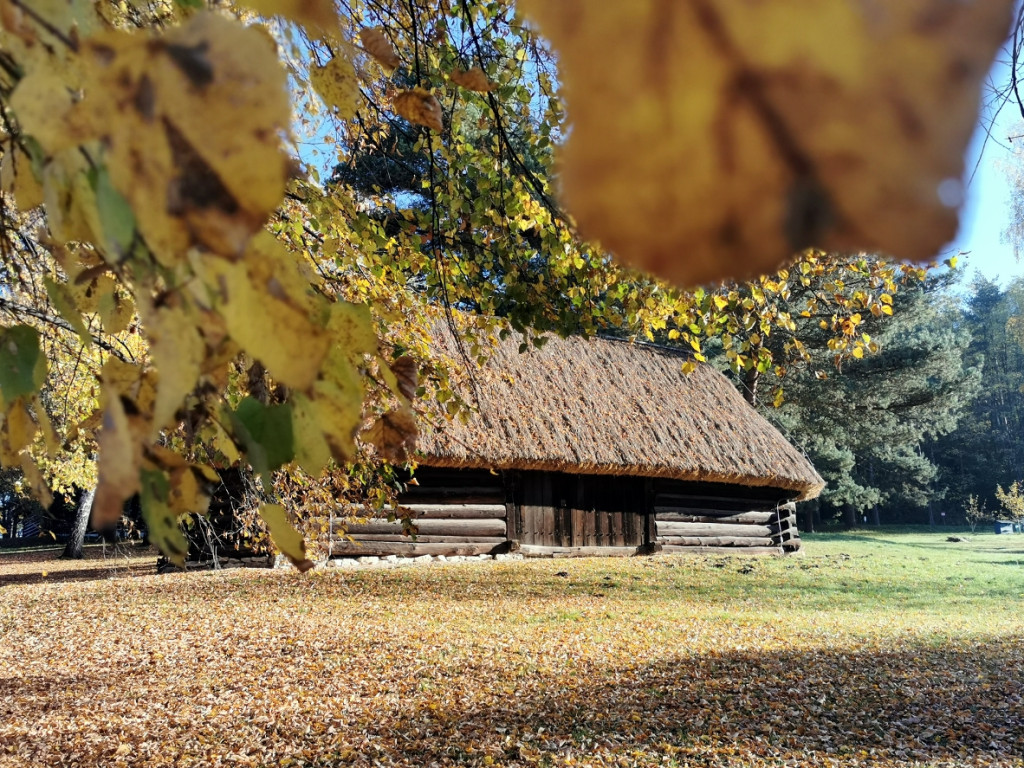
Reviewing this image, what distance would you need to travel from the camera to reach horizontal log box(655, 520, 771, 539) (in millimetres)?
14888

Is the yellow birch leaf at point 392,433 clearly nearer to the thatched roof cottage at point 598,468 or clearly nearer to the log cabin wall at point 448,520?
the thatched roof cottage at point 598,468

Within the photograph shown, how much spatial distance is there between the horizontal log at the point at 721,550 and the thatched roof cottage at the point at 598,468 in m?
0.07

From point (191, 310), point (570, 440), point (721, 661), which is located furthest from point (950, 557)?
point (191, 310)

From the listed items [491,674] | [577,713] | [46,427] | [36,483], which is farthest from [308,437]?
[491,674]

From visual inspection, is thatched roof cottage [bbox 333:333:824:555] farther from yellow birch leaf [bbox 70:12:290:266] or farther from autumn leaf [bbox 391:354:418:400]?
yellow birch leaf [bbox 70:12:290:266]

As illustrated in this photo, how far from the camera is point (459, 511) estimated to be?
12703 millimetres

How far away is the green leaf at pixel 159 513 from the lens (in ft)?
2.06

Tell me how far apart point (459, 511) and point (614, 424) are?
3.49m

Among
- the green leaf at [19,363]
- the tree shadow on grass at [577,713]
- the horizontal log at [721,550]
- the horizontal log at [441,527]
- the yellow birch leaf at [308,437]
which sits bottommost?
the tree shadow on grass at [577,713]

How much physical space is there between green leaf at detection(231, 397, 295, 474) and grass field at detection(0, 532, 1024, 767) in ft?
12.5

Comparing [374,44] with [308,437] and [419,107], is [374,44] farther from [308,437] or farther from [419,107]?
[308,437]

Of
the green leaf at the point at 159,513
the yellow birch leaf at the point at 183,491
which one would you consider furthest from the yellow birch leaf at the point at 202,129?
the yellow birch leaf at the point at 183,491

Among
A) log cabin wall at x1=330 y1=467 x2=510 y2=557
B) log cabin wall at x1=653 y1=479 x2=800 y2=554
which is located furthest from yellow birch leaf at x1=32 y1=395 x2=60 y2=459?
log cabin wall at x1=653 y1=479 x2=800 y2=554

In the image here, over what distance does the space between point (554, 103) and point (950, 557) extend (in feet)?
65.5
